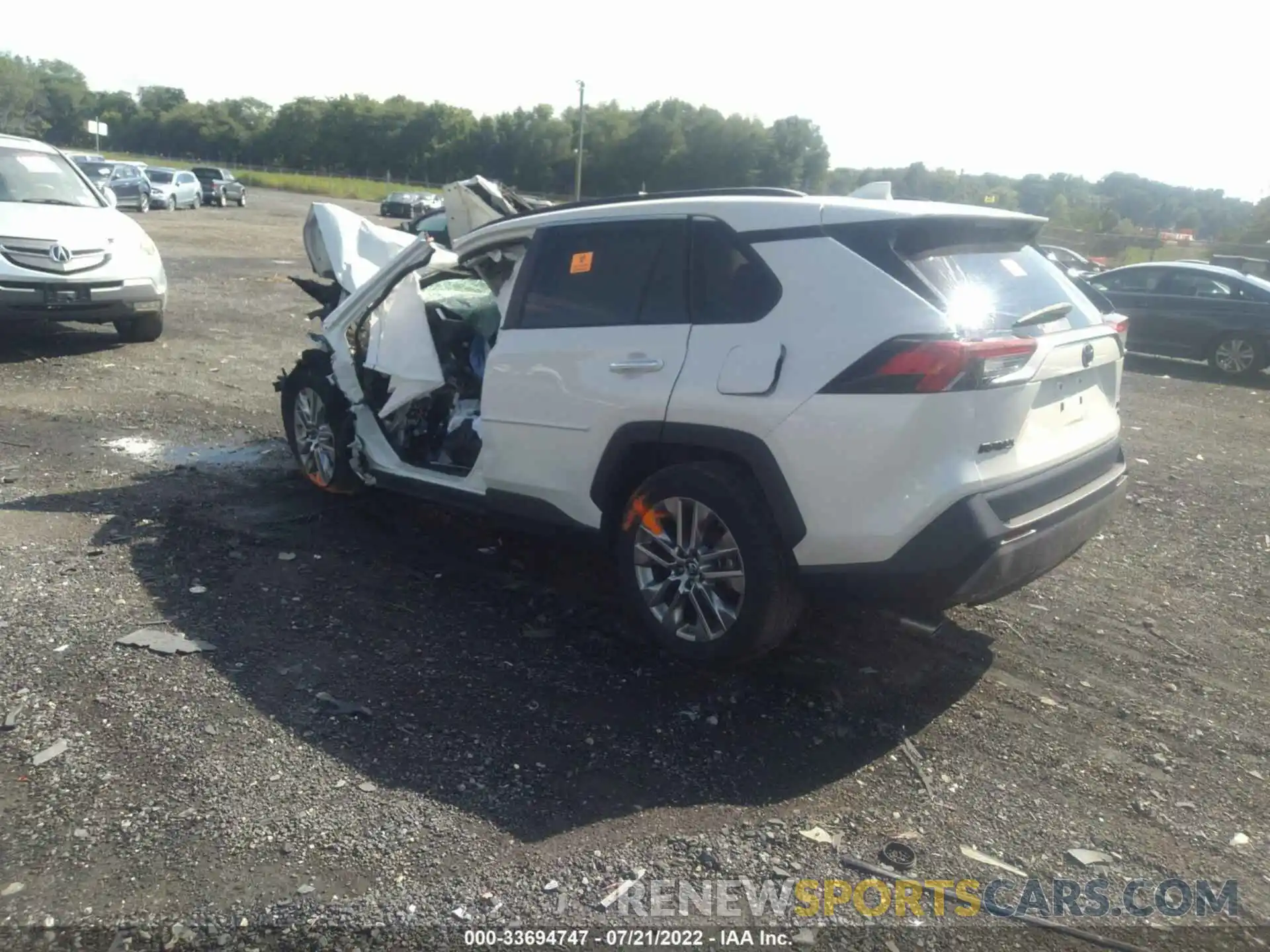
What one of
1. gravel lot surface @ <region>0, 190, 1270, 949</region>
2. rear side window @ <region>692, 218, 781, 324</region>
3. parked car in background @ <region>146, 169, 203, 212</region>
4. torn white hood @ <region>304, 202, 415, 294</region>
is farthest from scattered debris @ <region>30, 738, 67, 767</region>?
parked car in background @ <region>146, 169, 203, 212</region>

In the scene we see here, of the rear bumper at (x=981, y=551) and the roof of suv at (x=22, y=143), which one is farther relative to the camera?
the roof of suv at (x=22, y=143)

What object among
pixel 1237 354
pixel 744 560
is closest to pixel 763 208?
pixel 744 560

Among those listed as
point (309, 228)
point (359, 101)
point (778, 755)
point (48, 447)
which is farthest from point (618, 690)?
point (359, 101)

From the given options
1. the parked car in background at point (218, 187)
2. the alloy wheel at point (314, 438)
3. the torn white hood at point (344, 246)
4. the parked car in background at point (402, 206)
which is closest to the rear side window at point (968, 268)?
the alloy wheel at point (314, 438)

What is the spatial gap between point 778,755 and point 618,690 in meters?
0.74

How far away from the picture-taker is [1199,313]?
47.0 feet

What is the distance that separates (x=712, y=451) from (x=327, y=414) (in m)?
3.05

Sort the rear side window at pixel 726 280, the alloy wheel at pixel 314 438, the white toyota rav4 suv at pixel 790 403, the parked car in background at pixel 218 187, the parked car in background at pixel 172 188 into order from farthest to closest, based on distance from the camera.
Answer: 1. the parked car in background at pixel 218 187
2. the parked car in background at pixel 172 188
3. the alloy wheel at pixel 314 438
4. the rear side window at pixel 726 280
5. the white toyota rav4 suv at pixel 790 403

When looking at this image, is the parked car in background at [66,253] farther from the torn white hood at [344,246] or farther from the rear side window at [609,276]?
the rear side window at [609,276]

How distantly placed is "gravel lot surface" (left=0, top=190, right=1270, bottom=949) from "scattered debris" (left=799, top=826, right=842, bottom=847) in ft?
0.09

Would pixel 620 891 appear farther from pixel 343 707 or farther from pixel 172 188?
pixel 172 188

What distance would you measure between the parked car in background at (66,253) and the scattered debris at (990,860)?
9.58m

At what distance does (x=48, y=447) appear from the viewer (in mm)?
7234

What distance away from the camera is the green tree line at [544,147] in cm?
3703
